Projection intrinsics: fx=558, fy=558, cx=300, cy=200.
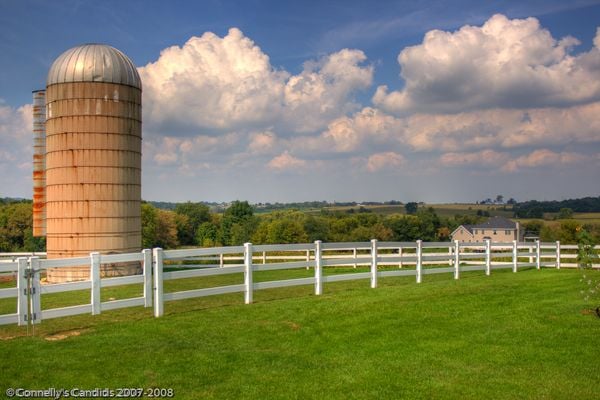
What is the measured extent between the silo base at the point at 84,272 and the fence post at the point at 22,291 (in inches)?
565

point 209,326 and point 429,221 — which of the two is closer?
point 209,326

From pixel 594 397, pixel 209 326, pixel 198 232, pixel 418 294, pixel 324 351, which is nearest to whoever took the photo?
pixel 594 397

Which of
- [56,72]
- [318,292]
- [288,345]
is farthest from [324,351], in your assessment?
[56,72]

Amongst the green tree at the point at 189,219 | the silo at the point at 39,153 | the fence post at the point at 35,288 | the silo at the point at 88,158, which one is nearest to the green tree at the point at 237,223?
the green tree at the point at 189,219

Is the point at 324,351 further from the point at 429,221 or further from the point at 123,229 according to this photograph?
the point at 429,221

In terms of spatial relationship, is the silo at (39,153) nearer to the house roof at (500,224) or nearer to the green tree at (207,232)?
the green tree at (207,232)

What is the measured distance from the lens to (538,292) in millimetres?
14227

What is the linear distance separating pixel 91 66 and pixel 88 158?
13.2ft

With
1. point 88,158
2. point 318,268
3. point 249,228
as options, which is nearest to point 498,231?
point 249,228

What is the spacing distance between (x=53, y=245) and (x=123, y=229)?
306cm

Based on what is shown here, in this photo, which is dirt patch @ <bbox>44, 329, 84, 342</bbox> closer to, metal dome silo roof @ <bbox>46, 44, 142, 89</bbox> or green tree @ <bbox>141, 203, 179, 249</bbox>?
metal dome silo roof @ <bbox>46, 44, 142, 89</bbox>

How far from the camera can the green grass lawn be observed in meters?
7.02

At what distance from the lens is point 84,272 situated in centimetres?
2367
